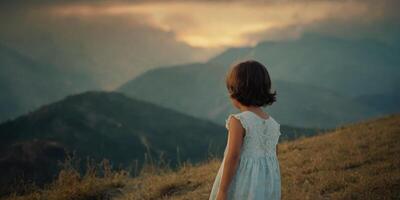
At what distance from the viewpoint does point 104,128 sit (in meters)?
160

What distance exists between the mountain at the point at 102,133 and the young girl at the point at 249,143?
11079cm

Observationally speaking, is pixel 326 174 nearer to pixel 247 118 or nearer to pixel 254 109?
pixel 254 109

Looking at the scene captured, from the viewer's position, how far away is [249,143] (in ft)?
15.6

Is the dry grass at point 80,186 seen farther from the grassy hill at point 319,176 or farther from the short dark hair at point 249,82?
the short dark hair at point 249,82

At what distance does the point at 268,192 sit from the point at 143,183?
5443mm

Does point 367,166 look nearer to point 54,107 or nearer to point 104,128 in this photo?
point 104,128

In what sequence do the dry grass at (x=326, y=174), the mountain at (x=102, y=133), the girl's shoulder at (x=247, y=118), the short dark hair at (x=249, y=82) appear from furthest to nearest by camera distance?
the mountain at (x=102, y=133) < the dry grass at (x=326, y=174) < the girl's shoulder at (x=247, y=118) < the short dark hair at (x=249, y=82)

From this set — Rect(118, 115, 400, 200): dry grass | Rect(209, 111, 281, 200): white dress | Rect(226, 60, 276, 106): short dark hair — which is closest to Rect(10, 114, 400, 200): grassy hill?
Rect(118, 115, 400, 200): dry grass

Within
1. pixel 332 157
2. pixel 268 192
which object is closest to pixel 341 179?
pixel 332 157

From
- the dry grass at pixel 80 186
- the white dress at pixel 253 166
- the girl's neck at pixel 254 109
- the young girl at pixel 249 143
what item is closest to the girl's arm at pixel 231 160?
the young girl at pixel 249 143

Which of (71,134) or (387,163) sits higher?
(387,163)

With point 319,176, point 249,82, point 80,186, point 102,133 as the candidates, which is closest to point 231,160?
point 249,82

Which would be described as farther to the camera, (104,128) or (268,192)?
(104,128)

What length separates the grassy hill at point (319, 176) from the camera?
7.70 metres
